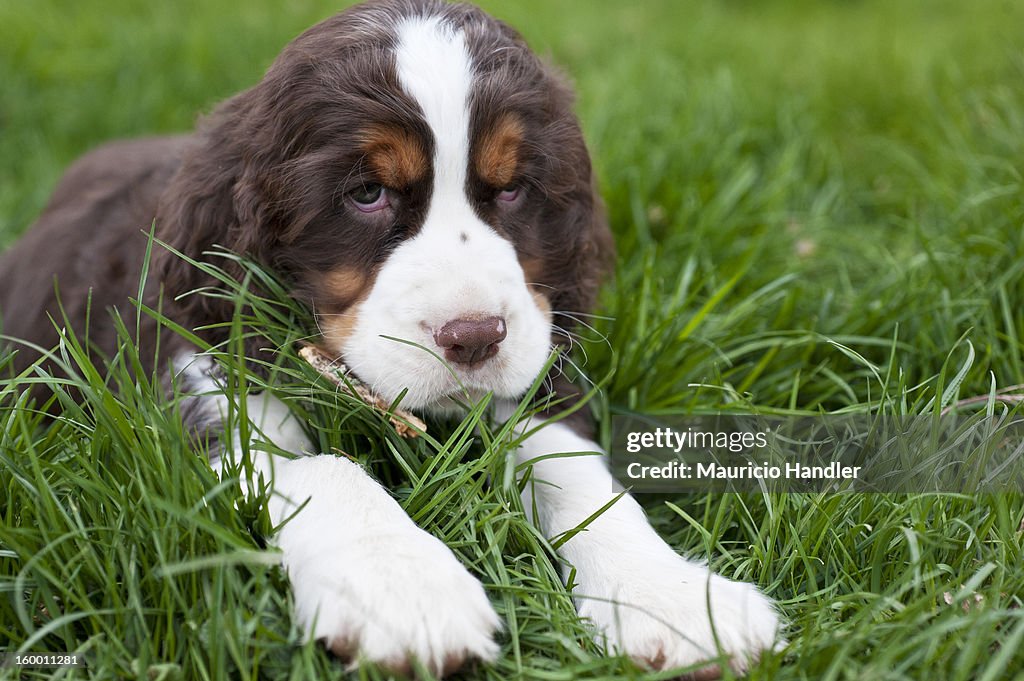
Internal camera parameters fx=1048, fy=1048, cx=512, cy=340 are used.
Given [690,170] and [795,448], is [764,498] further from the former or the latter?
[690,170]

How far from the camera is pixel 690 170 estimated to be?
4.98m

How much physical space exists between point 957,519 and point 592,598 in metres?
0.95

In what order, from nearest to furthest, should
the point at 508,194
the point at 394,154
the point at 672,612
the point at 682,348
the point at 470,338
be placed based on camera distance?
A: the point at 672,612
the point at 470,338
the point at 394,154
the point at 508,194
the point at 682,348

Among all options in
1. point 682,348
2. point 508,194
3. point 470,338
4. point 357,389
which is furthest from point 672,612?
point 682,348

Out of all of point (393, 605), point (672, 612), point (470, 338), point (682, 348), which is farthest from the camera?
point (682, 348)

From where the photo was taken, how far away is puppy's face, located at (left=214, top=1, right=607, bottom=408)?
2.61m

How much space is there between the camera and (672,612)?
7.65 ft

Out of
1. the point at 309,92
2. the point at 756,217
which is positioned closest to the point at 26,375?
the point at 309,92

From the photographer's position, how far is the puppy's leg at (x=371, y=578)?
2127mm

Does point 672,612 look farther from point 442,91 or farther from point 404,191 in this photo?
point 442,91

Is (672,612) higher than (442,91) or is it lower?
lower

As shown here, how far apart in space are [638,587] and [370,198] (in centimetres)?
120

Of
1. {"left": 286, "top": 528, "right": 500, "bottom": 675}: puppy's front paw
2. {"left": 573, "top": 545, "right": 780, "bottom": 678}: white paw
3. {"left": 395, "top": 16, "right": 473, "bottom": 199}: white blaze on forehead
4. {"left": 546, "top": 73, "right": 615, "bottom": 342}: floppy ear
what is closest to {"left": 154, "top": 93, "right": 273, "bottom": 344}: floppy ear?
{"left": 395, "top": 16, "right": 473, "bottom": 199}: white blaze on forehead

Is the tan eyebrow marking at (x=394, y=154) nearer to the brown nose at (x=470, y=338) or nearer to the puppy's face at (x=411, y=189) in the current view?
the puppy's face at (x=411, y=189)
